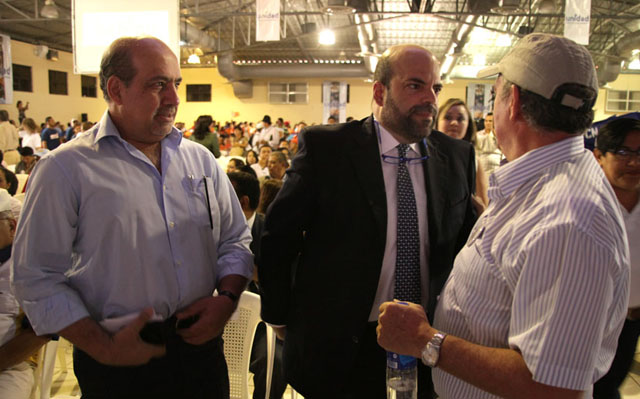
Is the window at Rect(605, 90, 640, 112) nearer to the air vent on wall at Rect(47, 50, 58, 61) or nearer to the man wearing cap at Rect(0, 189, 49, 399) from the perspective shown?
the air vent on wall at Rect(47, 50, 58, 61)

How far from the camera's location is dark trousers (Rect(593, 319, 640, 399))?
2.08 meters

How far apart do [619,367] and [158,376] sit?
6.36 ft

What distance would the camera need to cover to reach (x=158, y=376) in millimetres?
1542

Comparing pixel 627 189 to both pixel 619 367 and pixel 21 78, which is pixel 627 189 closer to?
pixel 619 367

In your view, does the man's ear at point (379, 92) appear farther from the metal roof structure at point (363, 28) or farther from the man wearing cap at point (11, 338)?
the metal roof structure at point (363, 28)

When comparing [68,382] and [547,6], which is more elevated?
[547,6]

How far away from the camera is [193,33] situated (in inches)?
528

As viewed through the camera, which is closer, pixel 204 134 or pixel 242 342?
pixel 242 342

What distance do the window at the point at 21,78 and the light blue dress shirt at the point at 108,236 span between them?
752 inches

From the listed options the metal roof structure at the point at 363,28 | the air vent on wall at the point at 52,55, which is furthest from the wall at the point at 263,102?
the air vent on wall at the point at 52,55

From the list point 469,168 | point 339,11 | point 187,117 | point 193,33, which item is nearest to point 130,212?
point 469,168

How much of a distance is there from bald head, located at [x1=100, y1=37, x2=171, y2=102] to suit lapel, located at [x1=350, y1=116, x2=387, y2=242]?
2.45 ft

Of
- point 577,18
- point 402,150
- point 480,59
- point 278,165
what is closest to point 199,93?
point 480,59

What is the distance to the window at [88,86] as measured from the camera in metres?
20.8
